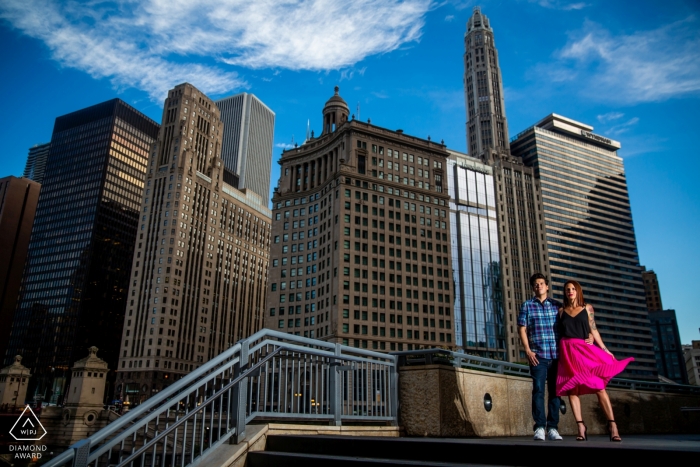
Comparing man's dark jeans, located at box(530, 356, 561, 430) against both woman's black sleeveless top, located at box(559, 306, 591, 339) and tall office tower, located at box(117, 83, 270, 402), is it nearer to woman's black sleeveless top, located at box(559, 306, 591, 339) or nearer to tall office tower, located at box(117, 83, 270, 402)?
woman's black sleeveless top, located at box(559, 306, 591, 339)

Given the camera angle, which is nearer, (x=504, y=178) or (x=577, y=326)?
(x=577, y=326)

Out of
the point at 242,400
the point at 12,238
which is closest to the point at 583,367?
the point at 242,400

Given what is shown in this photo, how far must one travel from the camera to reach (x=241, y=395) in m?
7.35

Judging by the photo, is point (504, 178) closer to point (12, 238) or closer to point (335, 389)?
point (12, 238)

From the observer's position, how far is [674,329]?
171 metres

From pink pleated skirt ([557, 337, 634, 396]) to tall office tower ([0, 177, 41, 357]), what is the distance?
11375cm

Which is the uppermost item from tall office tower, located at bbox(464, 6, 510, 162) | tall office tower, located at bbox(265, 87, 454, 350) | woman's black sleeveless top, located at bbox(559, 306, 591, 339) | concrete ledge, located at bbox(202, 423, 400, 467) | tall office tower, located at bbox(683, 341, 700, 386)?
tall office tower, located at bbox(464, 6, 510, 162)

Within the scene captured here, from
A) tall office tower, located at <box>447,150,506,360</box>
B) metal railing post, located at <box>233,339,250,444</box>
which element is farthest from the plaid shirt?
tall office tower, located at <box>447,150,506,360</box>

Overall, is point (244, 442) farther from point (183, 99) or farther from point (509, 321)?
point (183, 99)

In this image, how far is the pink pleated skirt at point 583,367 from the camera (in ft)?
24.2

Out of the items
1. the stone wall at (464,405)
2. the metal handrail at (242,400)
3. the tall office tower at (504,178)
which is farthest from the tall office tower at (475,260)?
the metal handrail at (242,400)

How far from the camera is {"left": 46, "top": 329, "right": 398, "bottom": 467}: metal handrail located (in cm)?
564

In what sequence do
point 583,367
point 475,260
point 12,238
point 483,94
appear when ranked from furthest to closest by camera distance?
point 483,94, point 475,260, point 12,238, point 583,367

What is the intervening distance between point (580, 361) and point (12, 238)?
122398 mm
